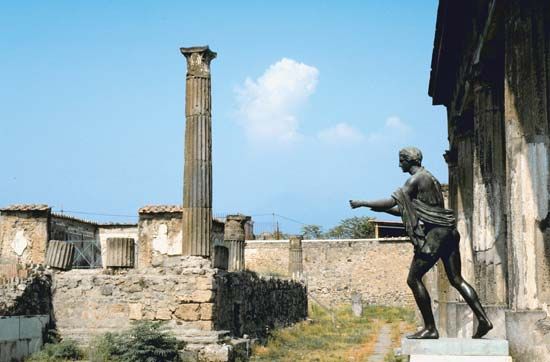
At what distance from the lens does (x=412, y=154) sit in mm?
7734

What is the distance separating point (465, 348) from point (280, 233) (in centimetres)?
4595

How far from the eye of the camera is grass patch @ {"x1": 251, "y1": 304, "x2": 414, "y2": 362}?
16.9 m

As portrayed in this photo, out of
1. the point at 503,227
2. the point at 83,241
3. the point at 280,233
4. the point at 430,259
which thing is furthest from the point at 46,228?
the point at 280,233

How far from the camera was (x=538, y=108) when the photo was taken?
747 cm

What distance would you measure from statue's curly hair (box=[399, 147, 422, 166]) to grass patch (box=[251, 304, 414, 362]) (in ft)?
28.3

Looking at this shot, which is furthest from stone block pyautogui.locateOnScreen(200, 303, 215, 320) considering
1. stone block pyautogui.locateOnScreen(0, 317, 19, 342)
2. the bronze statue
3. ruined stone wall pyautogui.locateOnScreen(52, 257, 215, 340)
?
the bronze statue

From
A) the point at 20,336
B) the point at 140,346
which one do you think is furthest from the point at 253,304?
the point at 20,336

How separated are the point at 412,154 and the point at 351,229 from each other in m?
59.3

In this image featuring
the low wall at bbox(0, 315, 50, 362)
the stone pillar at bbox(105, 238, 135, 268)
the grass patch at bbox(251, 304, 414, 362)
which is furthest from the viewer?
the grass patch at bbox(251, 304, 414, 362)

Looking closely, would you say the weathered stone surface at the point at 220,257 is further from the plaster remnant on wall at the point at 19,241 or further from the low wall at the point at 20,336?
the plaster remnant on wall at the point at 19,241

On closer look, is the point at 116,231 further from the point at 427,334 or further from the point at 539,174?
the point at 539,174

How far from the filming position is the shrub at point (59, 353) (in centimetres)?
1405

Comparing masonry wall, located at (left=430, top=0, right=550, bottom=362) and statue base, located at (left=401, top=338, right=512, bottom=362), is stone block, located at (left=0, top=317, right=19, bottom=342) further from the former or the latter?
statue base, located at (left=401, top=338, right=512, bottom=362)

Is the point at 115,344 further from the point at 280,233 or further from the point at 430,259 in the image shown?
the point at 280,233
